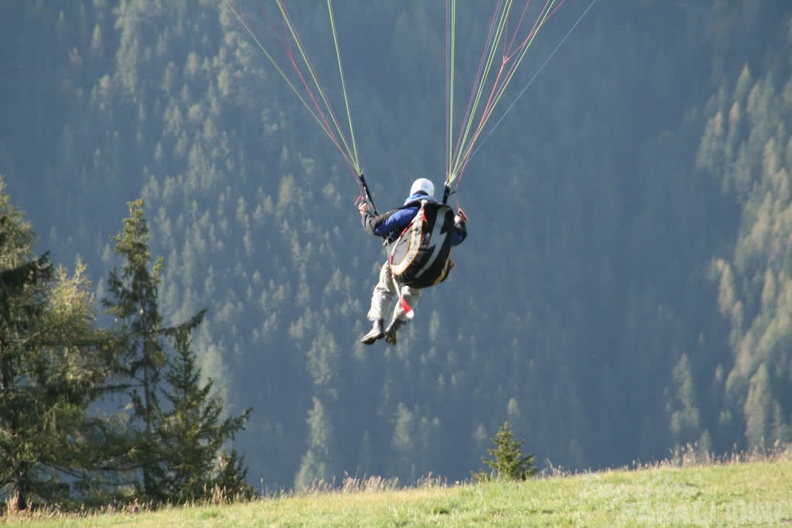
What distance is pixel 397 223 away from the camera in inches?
486

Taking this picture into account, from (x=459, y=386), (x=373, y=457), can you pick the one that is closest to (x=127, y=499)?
(x=373, y=457)

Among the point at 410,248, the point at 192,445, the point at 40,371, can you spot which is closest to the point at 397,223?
the point at 410,248

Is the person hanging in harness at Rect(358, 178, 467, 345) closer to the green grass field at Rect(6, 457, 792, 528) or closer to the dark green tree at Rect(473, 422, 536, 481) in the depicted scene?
the green grass field at Rect(6, 457, 792, 528)

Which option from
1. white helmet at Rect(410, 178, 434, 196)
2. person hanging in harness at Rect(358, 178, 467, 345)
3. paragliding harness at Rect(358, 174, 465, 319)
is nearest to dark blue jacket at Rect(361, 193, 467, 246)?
person hanging in harness at Rect(358, 178, 467, 345)

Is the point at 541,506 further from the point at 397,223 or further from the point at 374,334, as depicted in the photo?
the point at 397,223

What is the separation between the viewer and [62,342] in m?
21.4

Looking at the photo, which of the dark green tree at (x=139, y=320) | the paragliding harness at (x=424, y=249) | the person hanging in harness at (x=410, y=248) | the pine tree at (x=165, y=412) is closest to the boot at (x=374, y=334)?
the person hanging in harness at (x=410, y=248)

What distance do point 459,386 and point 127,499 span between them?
6476 inches

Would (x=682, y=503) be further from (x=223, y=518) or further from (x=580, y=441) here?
(x=580, y=441)

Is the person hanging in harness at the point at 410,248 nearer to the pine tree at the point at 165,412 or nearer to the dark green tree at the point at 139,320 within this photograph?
the pine tree at the point at 165,412

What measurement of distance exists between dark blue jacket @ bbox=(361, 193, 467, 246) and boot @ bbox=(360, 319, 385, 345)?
1.05 meters

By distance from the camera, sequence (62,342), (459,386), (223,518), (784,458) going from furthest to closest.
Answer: (459,386), (62,342), (784,458), (223,518)

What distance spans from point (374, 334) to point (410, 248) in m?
1.11

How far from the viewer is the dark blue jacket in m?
12.3
